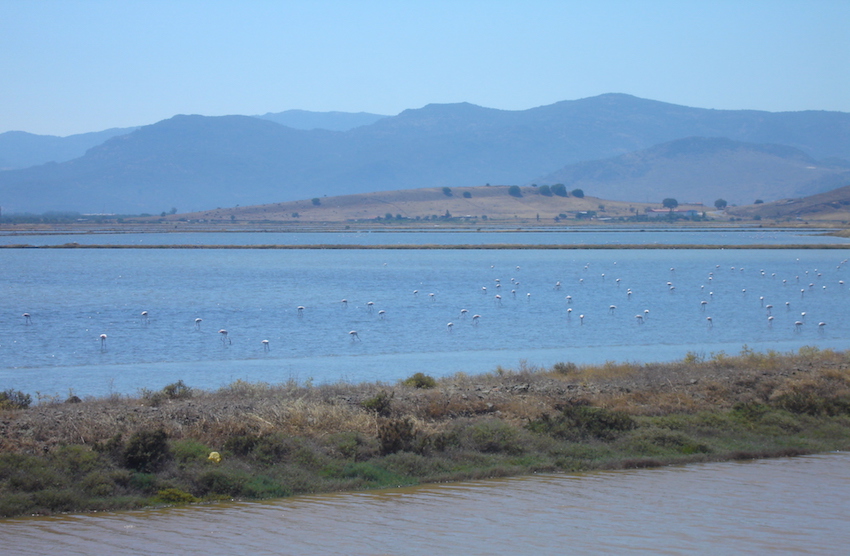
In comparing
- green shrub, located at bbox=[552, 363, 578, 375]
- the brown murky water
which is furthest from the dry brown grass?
the brown murky water

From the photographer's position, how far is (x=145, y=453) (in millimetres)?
10891

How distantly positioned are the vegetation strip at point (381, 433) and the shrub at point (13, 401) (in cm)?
3

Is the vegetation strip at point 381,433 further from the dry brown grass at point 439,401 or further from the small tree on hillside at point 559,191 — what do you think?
the small tree on hillside at point 559,191

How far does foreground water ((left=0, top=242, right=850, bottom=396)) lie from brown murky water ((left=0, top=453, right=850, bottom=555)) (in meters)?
8.77

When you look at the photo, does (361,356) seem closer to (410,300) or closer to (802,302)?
(410,300)

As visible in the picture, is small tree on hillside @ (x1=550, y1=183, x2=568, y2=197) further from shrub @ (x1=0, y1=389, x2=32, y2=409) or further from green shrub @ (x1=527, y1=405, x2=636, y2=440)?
shrub @ (x1=0, y1=389, x2=32, y2=409)

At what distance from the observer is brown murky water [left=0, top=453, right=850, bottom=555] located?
862 cm

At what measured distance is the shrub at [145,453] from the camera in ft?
35.7

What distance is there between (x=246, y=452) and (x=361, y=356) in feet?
39.2

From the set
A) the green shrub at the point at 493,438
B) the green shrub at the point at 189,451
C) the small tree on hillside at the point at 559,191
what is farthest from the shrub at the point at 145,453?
the small tree on hillside at the point at 559,191

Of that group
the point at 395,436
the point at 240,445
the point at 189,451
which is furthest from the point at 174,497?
the point at 395,436

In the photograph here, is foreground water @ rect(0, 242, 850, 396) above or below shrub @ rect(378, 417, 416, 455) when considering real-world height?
below

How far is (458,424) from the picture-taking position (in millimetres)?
13000

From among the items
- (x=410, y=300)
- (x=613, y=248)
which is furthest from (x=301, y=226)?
(x=410, y=300)
